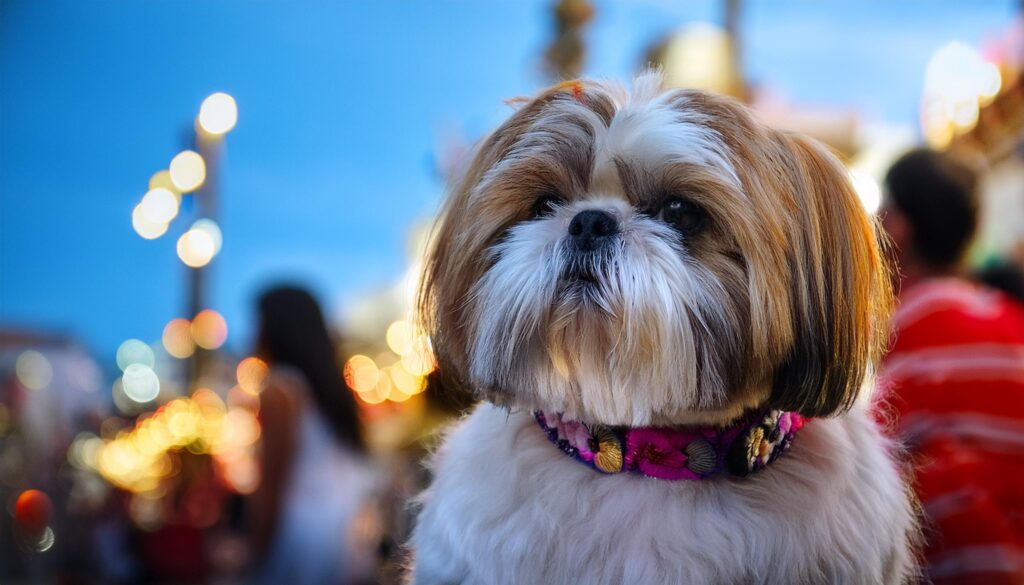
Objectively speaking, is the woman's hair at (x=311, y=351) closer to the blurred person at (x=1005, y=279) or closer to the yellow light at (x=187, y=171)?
the blurred person at (x=1005, y=279)

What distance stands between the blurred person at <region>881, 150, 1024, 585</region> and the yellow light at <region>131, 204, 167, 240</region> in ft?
30.1

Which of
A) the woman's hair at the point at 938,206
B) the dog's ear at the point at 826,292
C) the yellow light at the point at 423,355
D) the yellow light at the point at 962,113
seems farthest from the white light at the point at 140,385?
the dog's ear at the point at 826,292

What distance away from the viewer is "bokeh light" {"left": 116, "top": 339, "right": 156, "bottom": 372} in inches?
2894

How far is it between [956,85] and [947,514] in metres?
10.2

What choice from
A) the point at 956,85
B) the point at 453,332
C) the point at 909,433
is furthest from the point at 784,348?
the point at 956,85

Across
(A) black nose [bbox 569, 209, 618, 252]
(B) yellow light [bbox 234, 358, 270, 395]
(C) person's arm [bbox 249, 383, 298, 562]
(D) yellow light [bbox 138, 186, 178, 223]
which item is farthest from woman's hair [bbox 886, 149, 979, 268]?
(D) yellow light [bbox 138, 186, 178, 223]

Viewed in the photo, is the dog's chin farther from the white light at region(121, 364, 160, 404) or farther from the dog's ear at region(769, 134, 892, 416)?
the white light at region(121, 364, 160, 404)

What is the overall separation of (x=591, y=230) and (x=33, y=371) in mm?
10881

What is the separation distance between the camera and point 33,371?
36.1 ft

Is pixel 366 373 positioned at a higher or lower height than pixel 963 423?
lower

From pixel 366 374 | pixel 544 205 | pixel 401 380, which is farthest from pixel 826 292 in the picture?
pixel 366 374

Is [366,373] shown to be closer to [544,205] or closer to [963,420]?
[963,420]

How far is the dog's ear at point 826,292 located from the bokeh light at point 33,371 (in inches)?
369

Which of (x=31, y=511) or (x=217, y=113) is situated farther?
(x=217, y=113)
